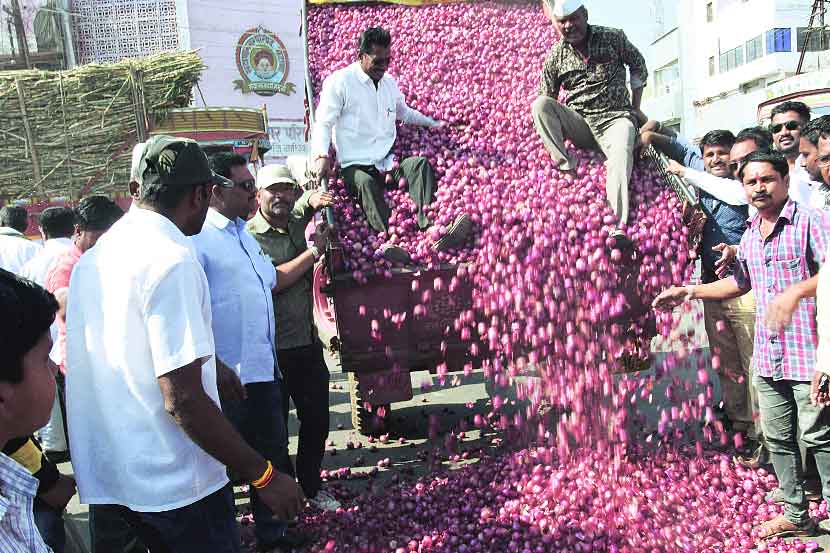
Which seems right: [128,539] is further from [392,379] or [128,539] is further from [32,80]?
[32,80]

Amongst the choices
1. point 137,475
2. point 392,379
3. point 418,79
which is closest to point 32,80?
point 418,79

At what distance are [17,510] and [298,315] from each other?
2.71 meters

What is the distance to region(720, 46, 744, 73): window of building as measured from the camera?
29.3m

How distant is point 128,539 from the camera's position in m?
2.41

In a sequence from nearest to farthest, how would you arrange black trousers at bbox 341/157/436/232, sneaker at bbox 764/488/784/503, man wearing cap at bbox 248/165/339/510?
sneaker at bbox 764/488/784/503, man wearing cap at bbox 248/165/339/510, black trousers at bbox 341/157/436/232

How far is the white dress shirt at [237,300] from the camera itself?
3.20 meters

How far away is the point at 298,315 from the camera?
3947 millimetres

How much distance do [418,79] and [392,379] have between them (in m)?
2.50

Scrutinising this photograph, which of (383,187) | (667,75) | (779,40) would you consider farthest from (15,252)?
(667,75)

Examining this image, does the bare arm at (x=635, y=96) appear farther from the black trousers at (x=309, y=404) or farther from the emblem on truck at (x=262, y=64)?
the emblem on truck at (x=262, y=64)

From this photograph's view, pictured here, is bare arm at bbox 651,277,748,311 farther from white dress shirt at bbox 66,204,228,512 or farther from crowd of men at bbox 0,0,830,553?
white dress shirt at bbox 66,204,228,512

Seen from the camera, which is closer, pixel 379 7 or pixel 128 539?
pixel 128 539

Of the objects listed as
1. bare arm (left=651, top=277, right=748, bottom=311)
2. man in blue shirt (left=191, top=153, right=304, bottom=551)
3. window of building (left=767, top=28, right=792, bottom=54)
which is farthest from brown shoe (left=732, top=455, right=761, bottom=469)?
window of building (left=767, top=28, right=792, bottom=54)

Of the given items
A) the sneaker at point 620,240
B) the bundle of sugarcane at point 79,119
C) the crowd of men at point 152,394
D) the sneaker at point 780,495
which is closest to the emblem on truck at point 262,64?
the bundle of sugarcane at point 79,119
